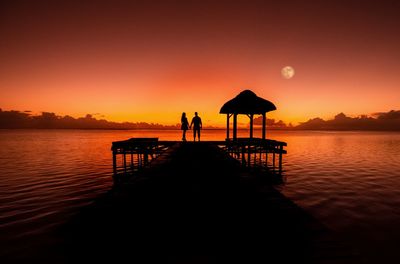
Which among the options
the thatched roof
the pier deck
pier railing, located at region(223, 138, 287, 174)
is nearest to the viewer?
the pier deck

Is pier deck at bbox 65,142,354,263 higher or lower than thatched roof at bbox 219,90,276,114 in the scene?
lower

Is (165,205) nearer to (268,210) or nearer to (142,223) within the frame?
(142,223)

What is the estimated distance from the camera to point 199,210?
4.89 metres

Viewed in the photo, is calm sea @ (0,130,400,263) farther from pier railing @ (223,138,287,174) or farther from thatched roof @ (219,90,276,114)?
thatched roof @ (219,90,276,114)

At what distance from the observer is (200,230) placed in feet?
13.4

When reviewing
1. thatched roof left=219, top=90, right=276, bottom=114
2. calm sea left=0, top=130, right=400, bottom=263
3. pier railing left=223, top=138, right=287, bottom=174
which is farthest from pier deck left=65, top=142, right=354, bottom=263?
thatched roof left=219, top=90, right=276, bottom=114

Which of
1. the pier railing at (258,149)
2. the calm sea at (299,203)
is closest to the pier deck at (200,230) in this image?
the calm sea at (299,203)

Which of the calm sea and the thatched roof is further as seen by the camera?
the thatched roof

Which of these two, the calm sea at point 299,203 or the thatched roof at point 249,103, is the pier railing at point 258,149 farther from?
the thatched roof at point 249,103

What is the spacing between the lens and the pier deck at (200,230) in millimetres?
3336

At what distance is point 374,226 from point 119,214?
8.02 m

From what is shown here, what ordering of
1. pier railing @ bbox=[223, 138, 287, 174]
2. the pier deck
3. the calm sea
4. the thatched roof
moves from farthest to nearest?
the thatched roof
pier railing @ bbox=[223, 138, 287, 174]
the calm sea
the pier deck

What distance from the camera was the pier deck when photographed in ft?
10.9

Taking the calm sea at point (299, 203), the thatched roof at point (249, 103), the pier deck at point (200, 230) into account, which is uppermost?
the thatched roof at point (249, 103)
